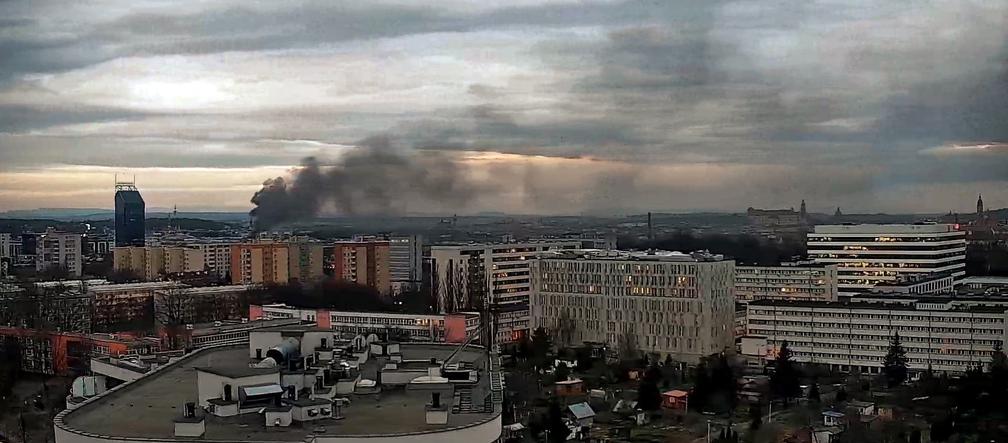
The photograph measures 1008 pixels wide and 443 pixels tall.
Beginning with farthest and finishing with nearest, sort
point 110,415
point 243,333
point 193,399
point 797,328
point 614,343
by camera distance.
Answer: point 614,343 < point 797,328 < point 243,333 < point 193,399 < point 110,415

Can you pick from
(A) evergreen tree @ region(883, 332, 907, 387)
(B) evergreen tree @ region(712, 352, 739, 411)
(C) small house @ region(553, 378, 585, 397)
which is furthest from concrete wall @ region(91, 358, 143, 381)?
(A) evergreen tree @ region(883, 332, 907, 387)

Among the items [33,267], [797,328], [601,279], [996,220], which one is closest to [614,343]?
[601,279]

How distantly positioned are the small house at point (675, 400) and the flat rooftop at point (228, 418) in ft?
14.8

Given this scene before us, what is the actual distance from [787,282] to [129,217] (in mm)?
20653

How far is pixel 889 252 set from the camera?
19.0m

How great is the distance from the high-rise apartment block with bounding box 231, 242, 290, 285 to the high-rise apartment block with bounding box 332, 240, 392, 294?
1.09m

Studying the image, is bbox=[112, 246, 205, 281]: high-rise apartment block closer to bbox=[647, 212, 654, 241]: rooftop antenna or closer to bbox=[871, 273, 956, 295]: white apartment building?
bbox=[647, 212, 654, 241]: rooftop antenna

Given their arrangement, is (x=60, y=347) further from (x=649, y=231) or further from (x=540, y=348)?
(x=649, y=231)

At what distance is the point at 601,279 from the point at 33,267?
16019 millimetres

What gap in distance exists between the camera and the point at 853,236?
63.5 feet

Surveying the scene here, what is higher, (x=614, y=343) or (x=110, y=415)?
(x=110, y=415)

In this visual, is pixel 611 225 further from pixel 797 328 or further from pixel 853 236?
pixel 797 328

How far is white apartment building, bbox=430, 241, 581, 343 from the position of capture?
15852 mm

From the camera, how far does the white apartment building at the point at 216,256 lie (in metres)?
24.2
